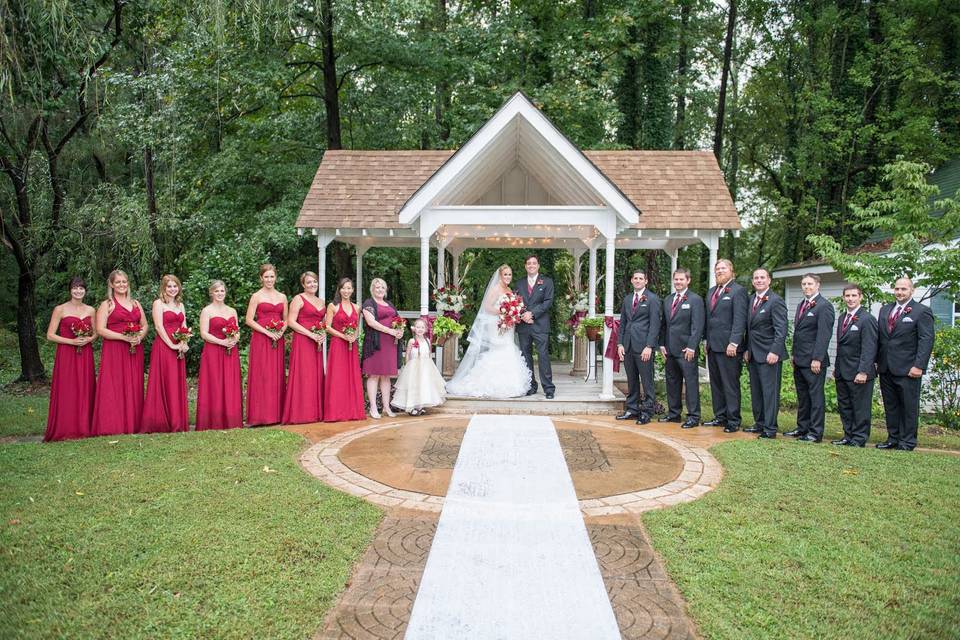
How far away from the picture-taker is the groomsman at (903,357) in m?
6.67

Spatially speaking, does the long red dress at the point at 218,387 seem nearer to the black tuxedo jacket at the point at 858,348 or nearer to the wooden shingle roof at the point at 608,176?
the wooden shingle roof at the point at 608,176

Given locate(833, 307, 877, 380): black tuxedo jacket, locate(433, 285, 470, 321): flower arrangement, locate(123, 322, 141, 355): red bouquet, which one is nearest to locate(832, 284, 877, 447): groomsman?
locate(833, 307, 877, 380): black tuxedo jacket

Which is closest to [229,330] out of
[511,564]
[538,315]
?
[538,315]

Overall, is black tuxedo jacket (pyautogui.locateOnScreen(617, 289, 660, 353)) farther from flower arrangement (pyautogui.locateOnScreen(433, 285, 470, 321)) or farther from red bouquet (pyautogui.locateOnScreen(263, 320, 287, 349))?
red bouquet (pyautogui.locateOnScreen(263, 320, 287, 349))

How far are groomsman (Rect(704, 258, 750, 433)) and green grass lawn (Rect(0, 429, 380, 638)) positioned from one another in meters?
4.99

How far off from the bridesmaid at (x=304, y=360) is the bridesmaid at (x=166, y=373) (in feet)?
4.08

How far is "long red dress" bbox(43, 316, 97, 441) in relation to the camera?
275 inches

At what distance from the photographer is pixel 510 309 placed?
9094 mm

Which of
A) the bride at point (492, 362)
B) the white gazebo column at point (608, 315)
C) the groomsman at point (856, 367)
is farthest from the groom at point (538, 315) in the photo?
the groomsman at point (856, 367)

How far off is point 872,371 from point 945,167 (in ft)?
48.4

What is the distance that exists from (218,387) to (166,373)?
614mm

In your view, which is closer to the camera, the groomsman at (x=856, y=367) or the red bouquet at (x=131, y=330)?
the groomsman at (x=856, y=367)

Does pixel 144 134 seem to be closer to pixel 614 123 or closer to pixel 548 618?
pixel 614 123

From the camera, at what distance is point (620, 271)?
63.3 ft
